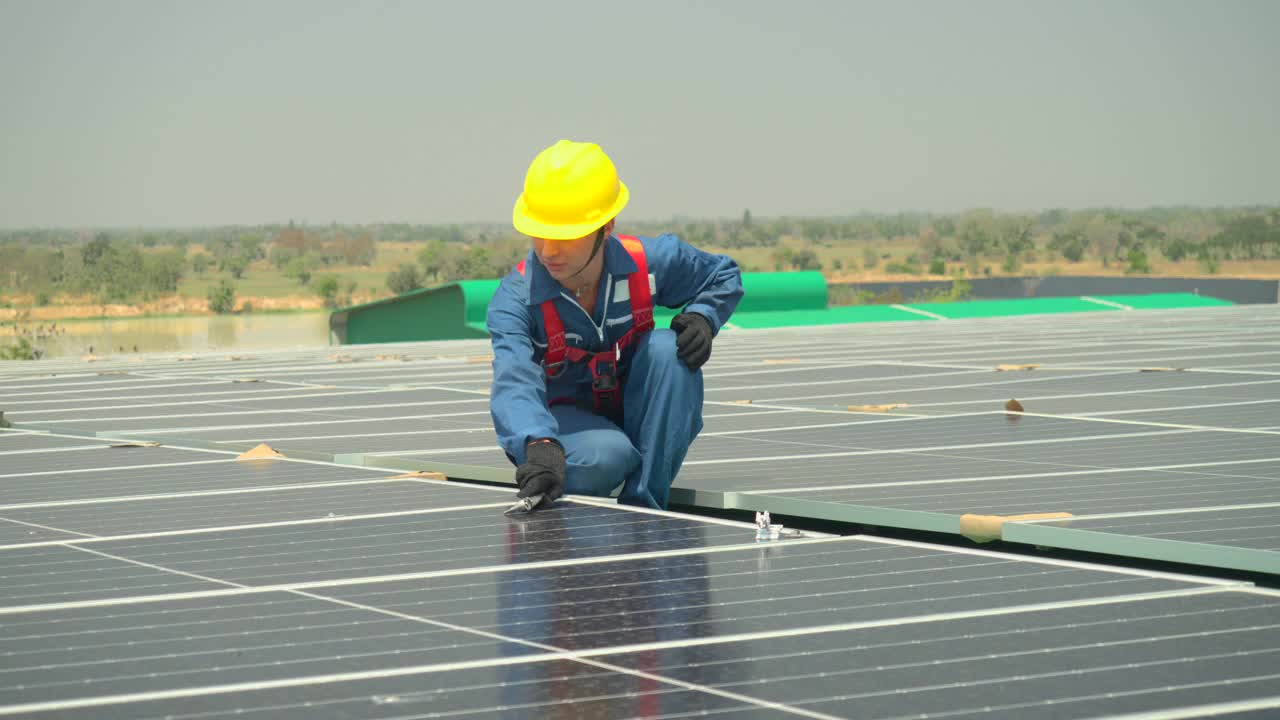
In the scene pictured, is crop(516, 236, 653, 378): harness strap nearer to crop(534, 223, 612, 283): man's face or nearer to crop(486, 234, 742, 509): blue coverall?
crop(486, 234, 742, 509): blue coverall

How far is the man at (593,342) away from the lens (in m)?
6.46

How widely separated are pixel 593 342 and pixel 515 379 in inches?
23.9

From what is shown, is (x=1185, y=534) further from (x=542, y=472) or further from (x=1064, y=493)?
(x=542, y=472)

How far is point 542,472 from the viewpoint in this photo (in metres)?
6.09

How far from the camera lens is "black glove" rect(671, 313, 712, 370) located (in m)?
6.70

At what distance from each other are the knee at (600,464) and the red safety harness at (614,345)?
36cm

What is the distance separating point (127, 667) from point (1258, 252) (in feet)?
409

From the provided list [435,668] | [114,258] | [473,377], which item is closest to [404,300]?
[473,377]

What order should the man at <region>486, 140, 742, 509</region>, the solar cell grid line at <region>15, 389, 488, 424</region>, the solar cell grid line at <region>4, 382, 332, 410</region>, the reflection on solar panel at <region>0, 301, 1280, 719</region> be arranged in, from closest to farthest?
1. the reflection on solar panel at <region>0, 301, 1280, 719</region>
2. the man at <region>486, 140, 742, 509</region>
3. the solar cell grid line at <region>15, 389, 488, 424</region>
4. the solar cell grid line at <region>4, 382, 332, 410</region>

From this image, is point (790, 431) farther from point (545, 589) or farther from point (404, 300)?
point (404, 300)

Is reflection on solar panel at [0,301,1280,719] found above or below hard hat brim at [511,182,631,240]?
below

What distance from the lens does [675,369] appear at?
6773 millimetres

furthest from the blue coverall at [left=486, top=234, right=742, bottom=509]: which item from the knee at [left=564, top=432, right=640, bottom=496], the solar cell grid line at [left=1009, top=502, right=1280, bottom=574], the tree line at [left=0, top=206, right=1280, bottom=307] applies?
the tree line at [left=0, top=206, right=1280, bottom=307]

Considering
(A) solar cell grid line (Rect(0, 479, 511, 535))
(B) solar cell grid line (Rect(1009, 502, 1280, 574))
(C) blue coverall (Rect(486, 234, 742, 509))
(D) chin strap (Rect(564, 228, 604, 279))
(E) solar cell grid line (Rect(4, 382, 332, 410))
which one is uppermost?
(D) chin strap (Rect(564, 228, 604, 279))
